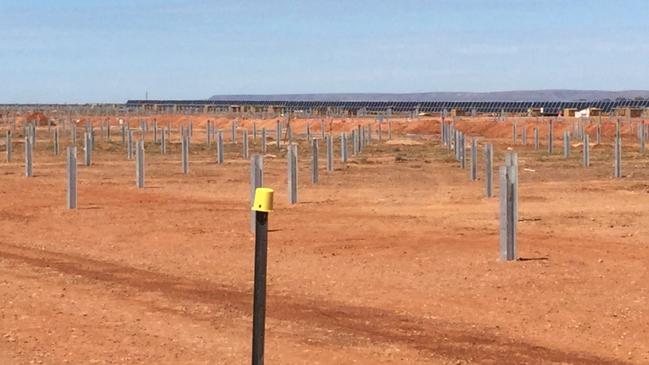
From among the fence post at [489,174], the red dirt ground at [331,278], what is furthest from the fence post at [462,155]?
the fence post at [489,174]

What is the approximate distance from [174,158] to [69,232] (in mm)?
27868

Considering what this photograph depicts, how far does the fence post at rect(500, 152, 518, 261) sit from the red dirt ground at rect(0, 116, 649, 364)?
236 mm

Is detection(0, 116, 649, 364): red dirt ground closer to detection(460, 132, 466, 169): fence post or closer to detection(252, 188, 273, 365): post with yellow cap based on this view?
detection(252, 188, 273, 365): post with yellow cap

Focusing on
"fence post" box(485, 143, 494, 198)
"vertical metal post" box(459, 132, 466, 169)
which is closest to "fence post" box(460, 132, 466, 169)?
"vertical metal post" box(459, 132, 466, 169)

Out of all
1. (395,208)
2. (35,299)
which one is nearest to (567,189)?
(395,208)

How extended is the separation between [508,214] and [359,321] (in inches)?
161

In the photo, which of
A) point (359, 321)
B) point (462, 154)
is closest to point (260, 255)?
point (359, 321)

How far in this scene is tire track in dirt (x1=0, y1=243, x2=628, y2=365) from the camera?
9.43 metres

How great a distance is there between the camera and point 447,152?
168 ft

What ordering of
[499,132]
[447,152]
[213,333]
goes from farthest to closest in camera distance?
1. [499,132]
2. [447,152]
3. [213,333]

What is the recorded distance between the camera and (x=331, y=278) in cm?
1378

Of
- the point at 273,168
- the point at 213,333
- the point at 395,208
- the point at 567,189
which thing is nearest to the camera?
the point at 213,333

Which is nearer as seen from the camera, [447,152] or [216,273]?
[216,273]

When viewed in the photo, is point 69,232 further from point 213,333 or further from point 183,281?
point 213,333
